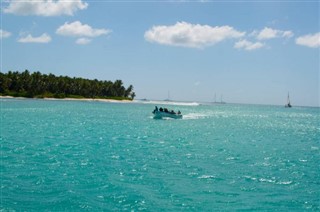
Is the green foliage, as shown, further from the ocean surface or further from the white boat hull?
the ocean surface

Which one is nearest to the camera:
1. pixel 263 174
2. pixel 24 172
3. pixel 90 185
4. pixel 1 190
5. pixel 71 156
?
pixel 1 190

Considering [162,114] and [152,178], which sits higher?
[162,114]

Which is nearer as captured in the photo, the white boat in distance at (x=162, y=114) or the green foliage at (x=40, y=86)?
the white boat in distance at (x=162, y=114)

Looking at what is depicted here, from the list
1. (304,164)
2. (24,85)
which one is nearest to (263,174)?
(304,164)

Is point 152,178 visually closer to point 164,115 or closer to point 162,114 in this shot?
point 162,114

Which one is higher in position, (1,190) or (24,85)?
(24,85)

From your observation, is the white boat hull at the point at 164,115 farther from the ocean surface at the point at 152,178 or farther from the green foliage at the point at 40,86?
the green foliage at the point at 40,86

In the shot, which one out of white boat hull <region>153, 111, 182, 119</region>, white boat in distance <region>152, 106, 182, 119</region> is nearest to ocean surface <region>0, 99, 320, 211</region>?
white boat in distance <region>152, 106, 182, 119</region>

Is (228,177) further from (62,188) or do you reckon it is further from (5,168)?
(5,168)

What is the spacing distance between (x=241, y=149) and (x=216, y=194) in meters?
17.7

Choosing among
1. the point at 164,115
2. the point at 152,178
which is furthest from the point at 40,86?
the point at 152,178

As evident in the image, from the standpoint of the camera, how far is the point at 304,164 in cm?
2673

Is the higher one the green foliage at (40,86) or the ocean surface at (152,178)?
the green foliage at (40,86)

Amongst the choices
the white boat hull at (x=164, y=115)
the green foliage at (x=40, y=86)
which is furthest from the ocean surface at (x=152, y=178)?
the green foliage at (x=40, y=86)
